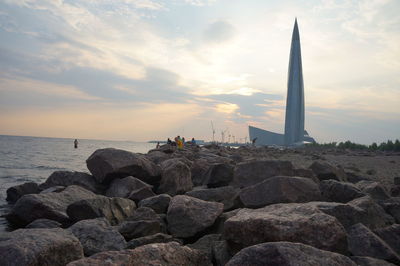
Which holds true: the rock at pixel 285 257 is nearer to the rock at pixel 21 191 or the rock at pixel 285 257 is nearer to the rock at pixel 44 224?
the rock at pixel 44 224

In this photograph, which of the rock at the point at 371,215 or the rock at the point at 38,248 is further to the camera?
the rock at the point at 371,215

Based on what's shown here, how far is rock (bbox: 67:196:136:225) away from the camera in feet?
17.3

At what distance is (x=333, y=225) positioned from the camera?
3.03m

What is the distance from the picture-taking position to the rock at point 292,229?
115 inches

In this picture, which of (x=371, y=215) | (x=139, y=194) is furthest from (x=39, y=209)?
(x=371, y=215)

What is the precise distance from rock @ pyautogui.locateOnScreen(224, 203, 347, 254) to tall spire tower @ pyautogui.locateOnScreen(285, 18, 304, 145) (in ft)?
379

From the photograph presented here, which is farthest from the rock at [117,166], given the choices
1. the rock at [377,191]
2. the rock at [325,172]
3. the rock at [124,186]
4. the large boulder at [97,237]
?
the rock at [377,191]

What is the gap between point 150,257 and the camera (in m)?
2.81

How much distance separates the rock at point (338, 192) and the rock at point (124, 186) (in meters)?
3.93

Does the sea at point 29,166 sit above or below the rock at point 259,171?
below

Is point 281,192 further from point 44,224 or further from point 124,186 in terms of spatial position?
point 124,186

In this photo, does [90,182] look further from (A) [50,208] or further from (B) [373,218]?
(B) [373,218]

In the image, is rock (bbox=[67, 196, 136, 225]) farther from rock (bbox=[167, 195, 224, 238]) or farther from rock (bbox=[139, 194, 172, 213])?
rock (bbox=[167, 195, 224, 238])

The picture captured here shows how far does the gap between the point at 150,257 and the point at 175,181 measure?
507 cm
